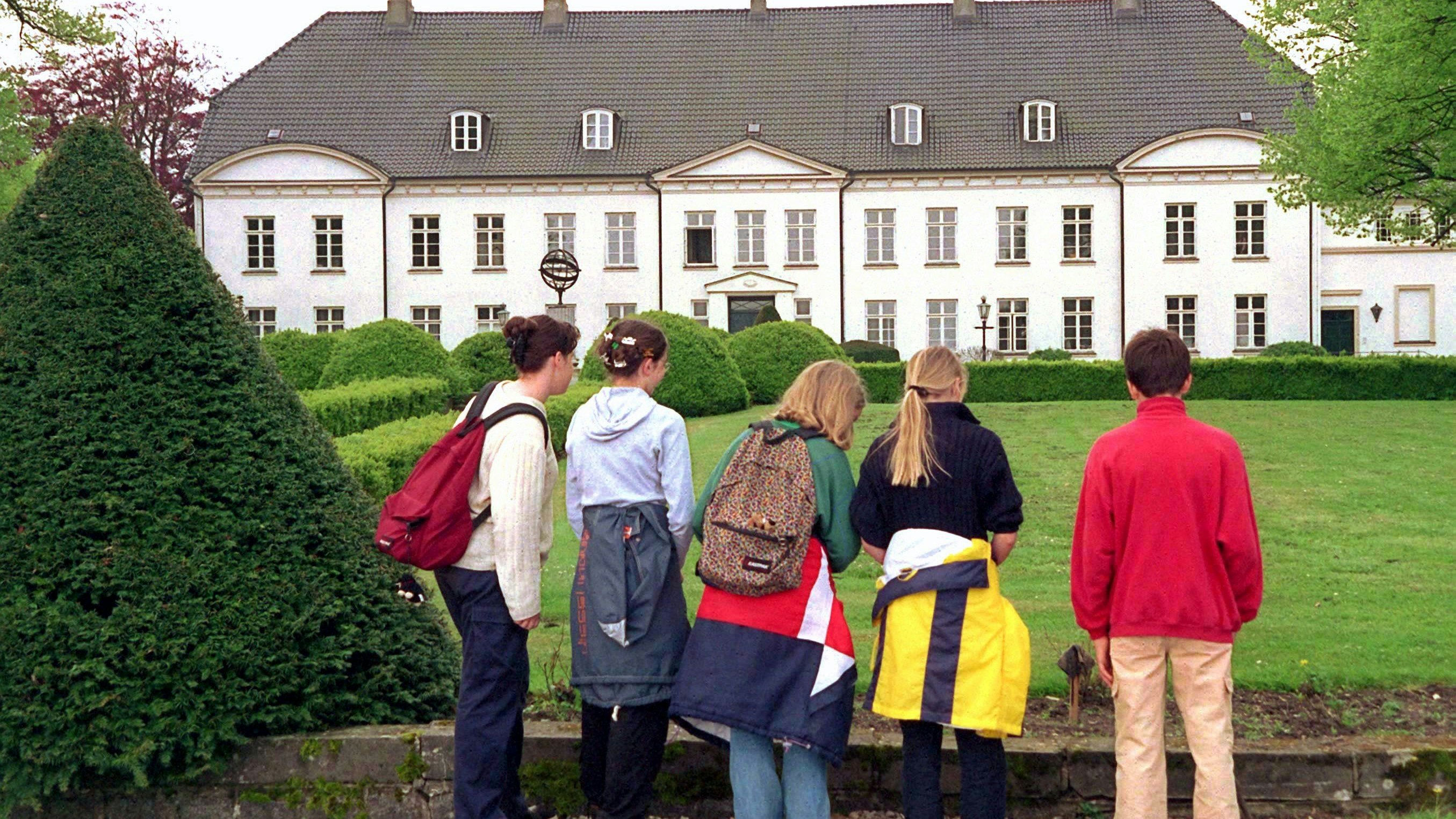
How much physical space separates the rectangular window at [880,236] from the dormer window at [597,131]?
839 centimetres

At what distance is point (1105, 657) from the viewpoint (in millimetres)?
4609

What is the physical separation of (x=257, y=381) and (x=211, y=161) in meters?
39.4

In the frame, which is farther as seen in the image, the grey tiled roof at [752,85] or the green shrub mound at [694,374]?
the grey tiled roof at [752,85]

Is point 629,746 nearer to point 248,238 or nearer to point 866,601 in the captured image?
point 866,601

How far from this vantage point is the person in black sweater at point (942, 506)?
14.6 ft

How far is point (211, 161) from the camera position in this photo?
135ft

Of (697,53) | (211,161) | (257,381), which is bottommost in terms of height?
(257,381)

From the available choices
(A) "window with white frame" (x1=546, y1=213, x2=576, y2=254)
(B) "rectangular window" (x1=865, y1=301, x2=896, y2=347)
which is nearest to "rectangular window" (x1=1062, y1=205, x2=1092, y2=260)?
(B) "rectangular window" (x1=865, y1=301, x2=896, y2=347)

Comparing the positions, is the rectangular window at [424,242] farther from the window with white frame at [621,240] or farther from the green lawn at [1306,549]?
the green lawn at [1306,549]

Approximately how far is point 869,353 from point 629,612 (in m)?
29.7

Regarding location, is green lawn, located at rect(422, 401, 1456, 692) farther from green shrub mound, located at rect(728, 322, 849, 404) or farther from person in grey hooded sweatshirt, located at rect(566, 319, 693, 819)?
green shrub mound, located at rect(728, 322, 849, 404)

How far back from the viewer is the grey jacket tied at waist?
15.0 feet

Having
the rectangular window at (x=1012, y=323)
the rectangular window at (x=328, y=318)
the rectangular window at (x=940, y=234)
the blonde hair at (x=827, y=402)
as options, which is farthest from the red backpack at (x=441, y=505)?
the rectangular window at (x=328, y=318)

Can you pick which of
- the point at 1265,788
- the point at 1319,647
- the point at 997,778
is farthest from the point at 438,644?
the point at 1319,647
